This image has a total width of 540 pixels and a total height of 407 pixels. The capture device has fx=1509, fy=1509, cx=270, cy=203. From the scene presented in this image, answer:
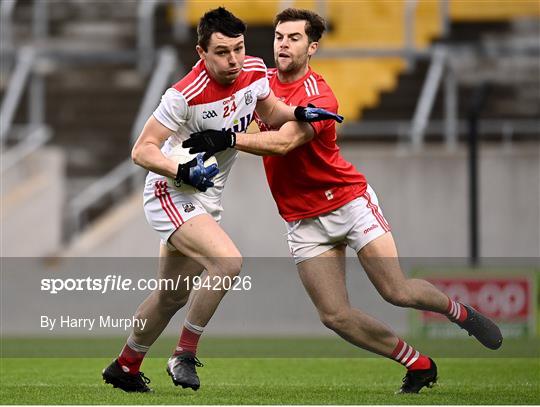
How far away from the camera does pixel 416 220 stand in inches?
721

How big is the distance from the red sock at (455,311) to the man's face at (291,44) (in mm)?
1857

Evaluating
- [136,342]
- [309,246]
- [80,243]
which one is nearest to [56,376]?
[136,342]

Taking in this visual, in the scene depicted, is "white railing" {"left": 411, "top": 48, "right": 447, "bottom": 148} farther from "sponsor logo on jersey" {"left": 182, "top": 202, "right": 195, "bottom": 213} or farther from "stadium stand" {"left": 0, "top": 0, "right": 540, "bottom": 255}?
"sponsor logo on jersey" {"left": 182, "top": 202, "right": 195, "bottom": 213}

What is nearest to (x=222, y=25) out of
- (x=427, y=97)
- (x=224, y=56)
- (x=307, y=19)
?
(x=224, y=56)

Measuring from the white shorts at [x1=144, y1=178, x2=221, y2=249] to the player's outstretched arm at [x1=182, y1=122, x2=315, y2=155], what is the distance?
0.37 metres

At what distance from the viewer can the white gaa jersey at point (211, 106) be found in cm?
908

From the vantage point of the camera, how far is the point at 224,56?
9.09m

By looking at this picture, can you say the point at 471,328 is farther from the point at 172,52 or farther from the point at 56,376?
the point at 172,52

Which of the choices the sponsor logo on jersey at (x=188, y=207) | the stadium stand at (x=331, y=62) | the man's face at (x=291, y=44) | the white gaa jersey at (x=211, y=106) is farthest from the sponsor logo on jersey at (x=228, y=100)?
the stadium stand at (x=331, y=62)

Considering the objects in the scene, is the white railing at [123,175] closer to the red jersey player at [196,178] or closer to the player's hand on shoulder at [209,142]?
the red jersey player at [196,178]

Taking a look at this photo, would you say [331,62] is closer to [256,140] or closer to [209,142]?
[256,140]

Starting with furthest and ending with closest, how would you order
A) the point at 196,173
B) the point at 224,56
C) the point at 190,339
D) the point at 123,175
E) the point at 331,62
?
the point at 331,62
the point at 123,175
the point at 190,339
the point at 224,56
the point at 196,173

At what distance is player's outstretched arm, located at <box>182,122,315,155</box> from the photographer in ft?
29.8

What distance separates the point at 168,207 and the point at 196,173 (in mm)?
423
